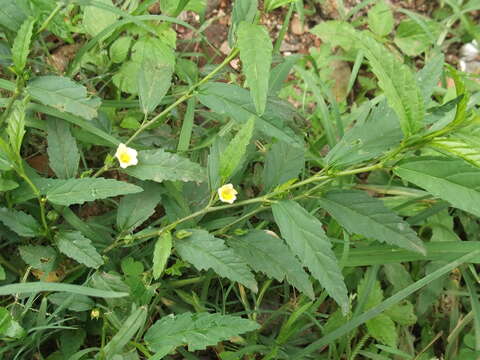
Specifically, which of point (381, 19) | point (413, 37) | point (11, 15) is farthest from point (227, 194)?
point (413, 37)

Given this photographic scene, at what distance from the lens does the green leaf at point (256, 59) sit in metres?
1.35

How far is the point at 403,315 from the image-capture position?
7.17 ft

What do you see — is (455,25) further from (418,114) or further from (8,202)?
(8,202)

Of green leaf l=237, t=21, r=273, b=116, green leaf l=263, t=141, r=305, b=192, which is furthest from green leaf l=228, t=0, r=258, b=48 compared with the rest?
green leaf l=263, t=141, r=305, b=192

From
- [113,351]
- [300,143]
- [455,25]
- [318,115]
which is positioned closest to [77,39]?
[318,115]

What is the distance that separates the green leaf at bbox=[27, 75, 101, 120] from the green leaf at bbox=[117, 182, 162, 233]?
34 cm

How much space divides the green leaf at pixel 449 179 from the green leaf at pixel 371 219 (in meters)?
0.17

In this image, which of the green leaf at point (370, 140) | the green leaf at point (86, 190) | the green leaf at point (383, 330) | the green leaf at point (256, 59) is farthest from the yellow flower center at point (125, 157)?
the green leaf at point (383, 330)

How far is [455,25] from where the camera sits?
328cm

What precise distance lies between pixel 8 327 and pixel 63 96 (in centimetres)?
A: 73

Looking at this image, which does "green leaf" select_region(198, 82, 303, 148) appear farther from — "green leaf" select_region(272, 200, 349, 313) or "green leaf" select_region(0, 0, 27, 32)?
"green leaf" select_region(0, 0, 27, 32)

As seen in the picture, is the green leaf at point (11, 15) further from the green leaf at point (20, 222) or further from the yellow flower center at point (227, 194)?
the yellow flower center at point (227, 194)

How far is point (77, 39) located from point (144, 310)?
157 centimetres

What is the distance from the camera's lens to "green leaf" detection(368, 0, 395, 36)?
9.69 ft
